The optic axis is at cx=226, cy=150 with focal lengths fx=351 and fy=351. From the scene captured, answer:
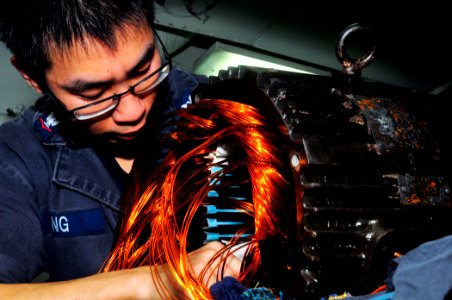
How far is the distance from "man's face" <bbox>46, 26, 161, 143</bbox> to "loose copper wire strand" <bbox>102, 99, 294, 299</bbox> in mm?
221

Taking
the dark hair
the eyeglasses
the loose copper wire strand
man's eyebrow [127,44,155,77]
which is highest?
the dark hair

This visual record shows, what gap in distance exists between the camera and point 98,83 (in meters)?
1.07

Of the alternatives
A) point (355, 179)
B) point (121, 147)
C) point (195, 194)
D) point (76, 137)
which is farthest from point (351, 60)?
point (76, 137)

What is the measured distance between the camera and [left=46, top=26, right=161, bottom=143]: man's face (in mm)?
1039

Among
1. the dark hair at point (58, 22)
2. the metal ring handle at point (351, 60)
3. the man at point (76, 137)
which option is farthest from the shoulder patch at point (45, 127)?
the metal ring handle at point (351, 60)

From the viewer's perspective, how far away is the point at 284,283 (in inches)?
25.8

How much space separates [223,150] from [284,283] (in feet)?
1.44

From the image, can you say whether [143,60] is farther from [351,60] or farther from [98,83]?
[351,60]

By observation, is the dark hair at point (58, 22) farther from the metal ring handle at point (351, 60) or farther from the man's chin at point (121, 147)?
the metal ring handle at point (351, 60)

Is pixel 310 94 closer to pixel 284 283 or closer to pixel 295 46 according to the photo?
pixel 284 283

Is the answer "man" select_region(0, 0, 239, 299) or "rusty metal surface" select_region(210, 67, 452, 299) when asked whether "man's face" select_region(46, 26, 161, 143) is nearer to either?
"man" select_region(0, 0, 239, 299)

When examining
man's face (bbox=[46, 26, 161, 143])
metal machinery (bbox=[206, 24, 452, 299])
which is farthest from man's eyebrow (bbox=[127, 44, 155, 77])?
metal machinery (bbox=[206, 24, 452, 299])

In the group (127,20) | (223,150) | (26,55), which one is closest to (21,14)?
(26,55)

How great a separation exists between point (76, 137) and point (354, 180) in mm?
1247
